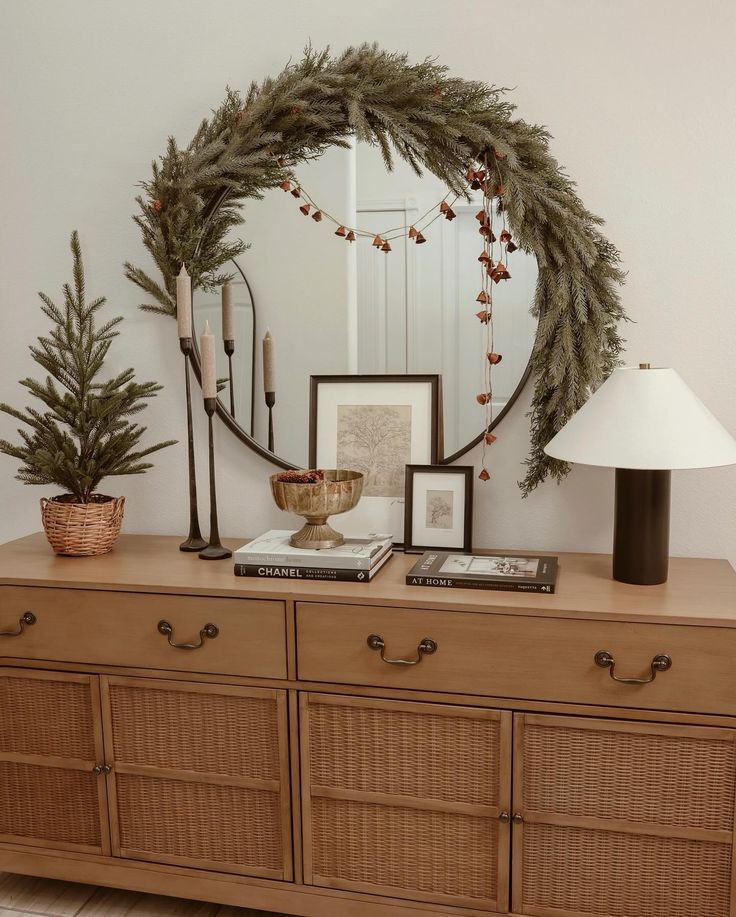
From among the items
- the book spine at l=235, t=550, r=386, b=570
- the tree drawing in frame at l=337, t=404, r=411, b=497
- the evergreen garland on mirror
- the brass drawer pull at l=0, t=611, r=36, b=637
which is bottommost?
the brass drawer pull at l=0, t=611, r=36, b=637

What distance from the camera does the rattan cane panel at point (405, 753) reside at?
5.36ft

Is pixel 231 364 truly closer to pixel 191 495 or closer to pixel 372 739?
pixel 191 495

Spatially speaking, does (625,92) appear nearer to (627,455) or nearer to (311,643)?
(627,455)

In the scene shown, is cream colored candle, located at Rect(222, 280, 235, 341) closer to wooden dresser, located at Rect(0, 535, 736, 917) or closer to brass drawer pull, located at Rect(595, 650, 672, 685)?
wooden dresser, located at Rect(0, 535, 736, 917)

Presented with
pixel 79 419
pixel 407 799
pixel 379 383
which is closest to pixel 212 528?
pixel 79 419

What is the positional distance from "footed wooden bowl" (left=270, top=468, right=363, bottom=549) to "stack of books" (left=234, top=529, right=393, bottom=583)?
0.02 m

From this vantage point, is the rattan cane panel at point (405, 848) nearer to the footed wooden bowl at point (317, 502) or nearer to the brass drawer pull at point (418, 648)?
the brass drawer pull at point (418, 648)

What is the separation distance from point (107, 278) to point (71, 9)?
0.67 meters

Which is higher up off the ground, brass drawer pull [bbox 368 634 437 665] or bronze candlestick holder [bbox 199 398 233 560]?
bronze candlestick holder [bbox 199 398 233 560]

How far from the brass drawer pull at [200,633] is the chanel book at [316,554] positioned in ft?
0.49

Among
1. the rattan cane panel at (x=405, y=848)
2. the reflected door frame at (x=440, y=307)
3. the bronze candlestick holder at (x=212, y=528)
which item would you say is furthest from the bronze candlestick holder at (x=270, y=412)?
the rattan cane panel at (x=405, y=848)

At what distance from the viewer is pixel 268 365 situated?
6.75 ft

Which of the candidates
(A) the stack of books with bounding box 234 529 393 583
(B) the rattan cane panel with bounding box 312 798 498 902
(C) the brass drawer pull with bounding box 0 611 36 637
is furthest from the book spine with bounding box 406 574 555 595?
(C) the brass drawer pull with bounding box 0 611 36 637

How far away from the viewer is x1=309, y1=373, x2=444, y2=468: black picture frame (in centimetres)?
196
